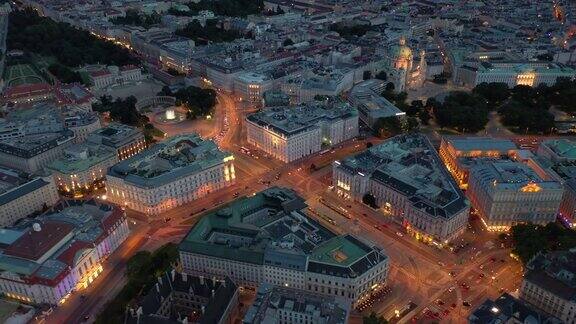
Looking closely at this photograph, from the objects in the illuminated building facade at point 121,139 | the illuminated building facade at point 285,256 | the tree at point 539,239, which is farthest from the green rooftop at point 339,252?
the illuminated building facade at point 121,139

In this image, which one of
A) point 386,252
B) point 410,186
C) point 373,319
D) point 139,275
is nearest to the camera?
point 373,319

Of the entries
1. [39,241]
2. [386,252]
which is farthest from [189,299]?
[386,252]

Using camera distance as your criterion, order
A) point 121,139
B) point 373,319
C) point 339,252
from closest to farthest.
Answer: point 373,319 → point 339,252 → point 121,139

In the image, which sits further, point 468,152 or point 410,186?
point 468,152

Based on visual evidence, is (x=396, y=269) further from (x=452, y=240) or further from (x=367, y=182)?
(x=367, y=182)

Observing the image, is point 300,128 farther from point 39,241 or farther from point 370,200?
point 39,241

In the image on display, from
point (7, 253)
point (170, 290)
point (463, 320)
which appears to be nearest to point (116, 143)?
point (7, 253)
